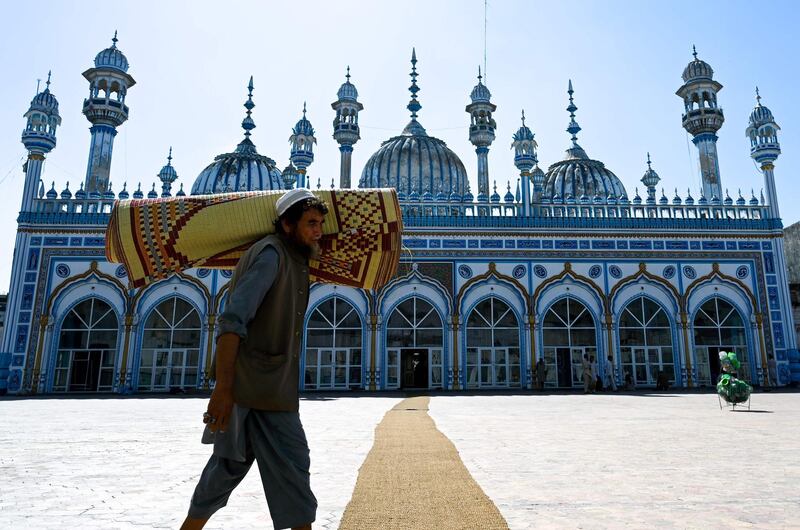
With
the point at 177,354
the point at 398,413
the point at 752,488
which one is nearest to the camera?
the point at 752,488

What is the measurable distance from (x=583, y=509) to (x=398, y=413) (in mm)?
7492

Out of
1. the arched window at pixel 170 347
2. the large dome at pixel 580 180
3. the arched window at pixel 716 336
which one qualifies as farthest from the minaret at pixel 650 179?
the arched window at pixel 170 347

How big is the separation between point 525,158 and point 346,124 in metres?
8.15

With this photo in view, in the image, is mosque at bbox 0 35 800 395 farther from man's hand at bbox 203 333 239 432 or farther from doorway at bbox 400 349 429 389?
man's hand at bbox 203 333 239 432

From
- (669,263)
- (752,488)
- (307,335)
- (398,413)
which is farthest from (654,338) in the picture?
(752,488)

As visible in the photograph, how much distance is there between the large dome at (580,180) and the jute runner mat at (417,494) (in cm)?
2597

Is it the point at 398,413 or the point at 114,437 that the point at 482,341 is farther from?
the point at 114,437

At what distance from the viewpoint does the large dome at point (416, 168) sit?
88.9 ft

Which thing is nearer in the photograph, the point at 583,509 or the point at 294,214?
the point at 294,214

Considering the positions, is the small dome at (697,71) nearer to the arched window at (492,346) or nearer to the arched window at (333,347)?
the arched window at (492,346)

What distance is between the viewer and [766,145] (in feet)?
78.5

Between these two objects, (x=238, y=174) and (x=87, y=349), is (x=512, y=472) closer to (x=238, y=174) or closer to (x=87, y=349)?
(x=87, y=349)

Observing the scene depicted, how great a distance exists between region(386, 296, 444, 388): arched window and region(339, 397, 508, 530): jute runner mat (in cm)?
1457

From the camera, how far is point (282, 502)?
8.06ft
